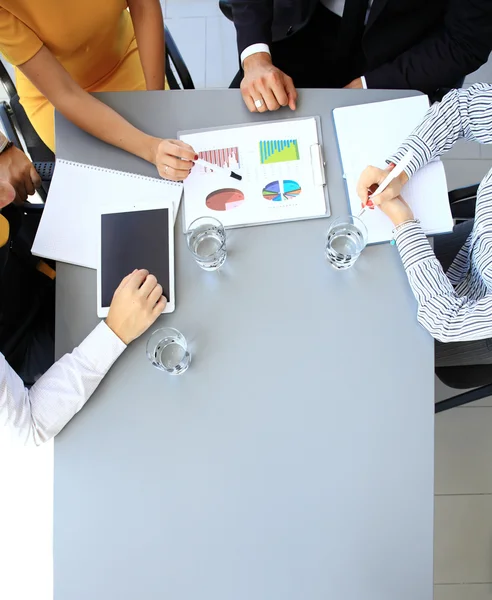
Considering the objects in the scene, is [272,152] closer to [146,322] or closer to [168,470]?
[146,322]

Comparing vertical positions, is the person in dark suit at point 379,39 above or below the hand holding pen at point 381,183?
above

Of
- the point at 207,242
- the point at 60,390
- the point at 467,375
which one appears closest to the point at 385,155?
the point at 207,242

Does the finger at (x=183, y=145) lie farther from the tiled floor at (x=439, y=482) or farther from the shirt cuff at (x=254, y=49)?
the tiled floor at (x=439, y=482)

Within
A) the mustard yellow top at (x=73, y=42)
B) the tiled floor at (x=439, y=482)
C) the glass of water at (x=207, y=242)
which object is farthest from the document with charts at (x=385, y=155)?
the tiled floor at (x=439, y=482)

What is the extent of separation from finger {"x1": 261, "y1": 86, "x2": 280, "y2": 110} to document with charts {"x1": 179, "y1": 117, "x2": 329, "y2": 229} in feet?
0.12

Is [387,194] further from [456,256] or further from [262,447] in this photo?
[262,447]

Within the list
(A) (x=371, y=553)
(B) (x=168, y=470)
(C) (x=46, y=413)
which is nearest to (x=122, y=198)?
(C) (x=46, y=413)

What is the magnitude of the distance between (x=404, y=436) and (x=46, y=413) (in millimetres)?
670

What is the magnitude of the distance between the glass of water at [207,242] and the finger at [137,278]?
11cm

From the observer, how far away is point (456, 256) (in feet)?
3.86

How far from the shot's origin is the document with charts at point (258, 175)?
1.00 m

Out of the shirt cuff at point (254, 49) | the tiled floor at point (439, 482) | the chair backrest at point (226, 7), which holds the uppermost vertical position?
the chair backrest at point (226, 7)

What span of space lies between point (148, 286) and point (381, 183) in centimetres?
51

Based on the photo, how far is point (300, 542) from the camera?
87cm
